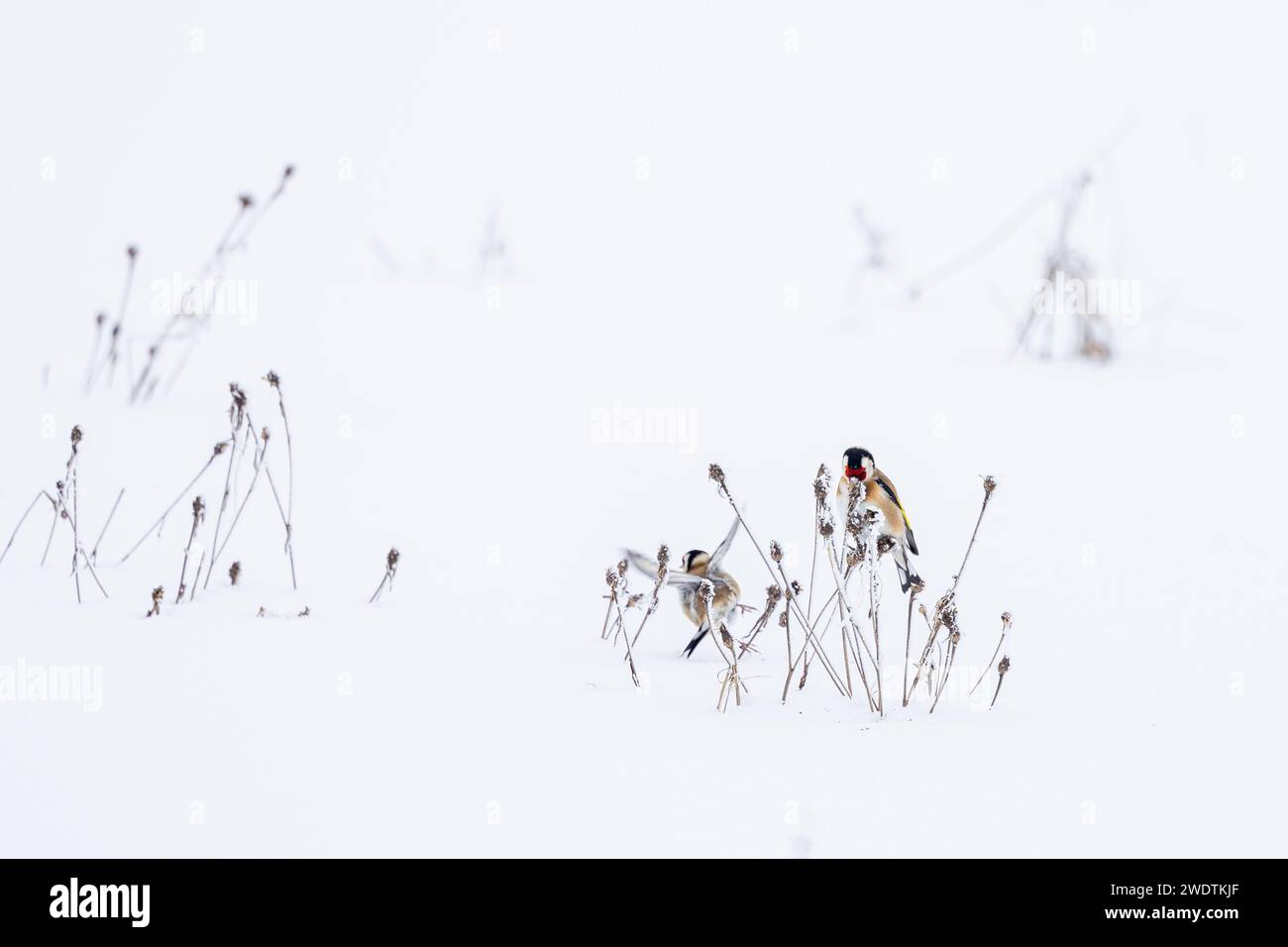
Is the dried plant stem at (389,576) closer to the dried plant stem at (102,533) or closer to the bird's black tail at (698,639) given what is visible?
the dried plant stem at (102,533)

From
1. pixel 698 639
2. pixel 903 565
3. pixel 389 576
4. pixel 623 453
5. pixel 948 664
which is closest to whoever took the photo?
pixel 948 664

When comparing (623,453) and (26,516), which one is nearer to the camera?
(26,516)

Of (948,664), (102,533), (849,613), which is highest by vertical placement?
(102,533)

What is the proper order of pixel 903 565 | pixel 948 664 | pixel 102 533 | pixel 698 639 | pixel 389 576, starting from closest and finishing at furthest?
1. pixel 948 664
2. pixel 698 639
3. pixel 389 576
4. pixel 903 565
5. pixel 102 533

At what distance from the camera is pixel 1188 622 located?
3.64 m

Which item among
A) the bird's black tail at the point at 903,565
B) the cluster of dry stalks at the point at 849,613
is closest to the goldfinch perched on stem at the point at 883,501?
the bird's black tail at the point at 903,565

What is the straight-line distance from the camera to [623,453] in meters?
5.00

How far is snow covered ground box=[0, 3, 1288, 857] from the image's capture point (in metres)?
2.57

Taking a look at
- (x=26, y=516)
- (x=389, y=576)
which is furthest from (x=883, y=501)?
(x=26, y=516)

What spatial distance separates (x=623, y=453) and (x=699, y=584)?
164cm

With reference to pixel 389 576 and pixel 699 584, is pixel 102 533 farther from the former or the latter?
pixel 699 584

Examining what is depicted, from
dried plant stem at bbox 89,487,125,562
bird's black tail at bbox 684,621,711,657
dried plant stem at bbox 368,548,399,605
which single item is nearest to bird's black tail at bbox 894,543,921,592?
bird's black tail at bbox 684,621,711,657

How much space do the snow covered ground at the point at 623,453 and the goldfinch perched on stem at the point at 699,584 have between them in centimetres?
13
